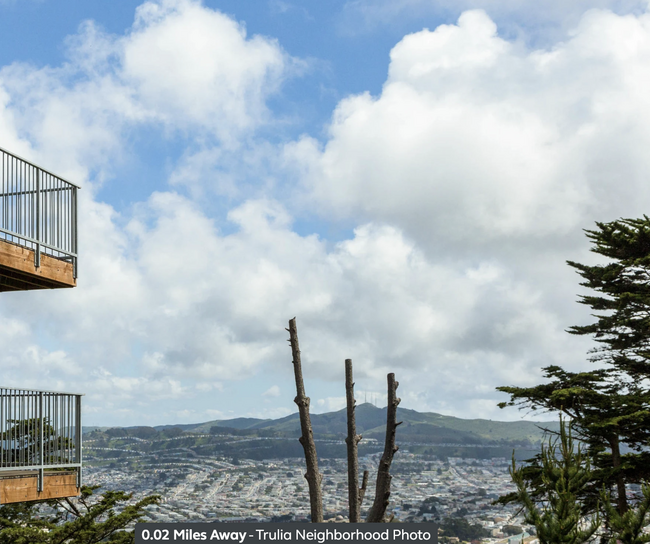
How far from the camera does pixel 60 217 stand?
1288 cm

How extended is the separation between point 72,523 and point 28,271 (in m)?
10.5

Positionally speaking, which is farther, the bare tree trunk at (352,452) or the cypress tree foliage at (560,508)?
the bare tree trunk at (352,452)

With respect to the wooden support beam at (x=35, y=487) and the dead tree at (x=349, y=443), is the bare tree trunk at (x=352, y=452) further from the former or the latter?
the wooden support beam at (x=35, y=487)

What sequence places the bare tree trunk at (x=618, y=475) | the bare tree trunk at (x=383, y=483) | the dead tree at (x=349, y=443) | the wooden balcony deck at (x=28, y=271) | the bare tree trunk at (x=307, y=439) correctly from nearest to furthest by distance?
the wooden balcony deck at (x=28, y=271) < the bare tree trunk at (x=383, y=483) < the dead tree at (x=349, y=443) < the bare tree trunk at (x=307, y=439) < the bare tree trunk at (x=618, y=475)

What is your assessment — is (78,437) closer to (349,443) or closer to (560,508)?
(349,443)

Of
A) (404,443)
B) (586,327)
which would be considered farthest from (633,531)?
(404,443)

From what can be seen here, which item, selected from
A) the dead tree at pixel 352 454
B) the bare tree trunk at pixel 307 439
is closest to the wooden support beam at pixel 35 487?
the bare tree trunk at pixel 307 439

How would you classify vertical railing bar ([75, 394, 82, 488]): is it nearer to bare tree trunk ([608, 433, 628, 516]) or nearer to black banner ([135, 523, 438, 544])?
black banner ([135, 523, 438, 544])

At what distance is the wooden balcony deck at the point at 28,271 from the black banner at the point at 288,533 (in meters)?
4.96

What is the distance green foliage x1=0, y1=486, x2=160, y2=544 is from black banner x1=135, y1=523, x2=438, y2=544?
10067mm

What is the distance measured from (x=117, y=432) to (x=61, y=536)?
138 m

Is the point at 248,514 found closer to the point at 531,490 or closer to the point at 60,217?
the point at 531,490

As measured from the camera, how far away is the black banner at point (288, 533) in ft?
30.7

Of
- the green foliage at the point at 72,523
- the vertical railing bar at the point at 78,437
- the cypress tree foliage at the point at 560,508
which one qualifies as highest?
the vertical railing bar at the point at 78,437
